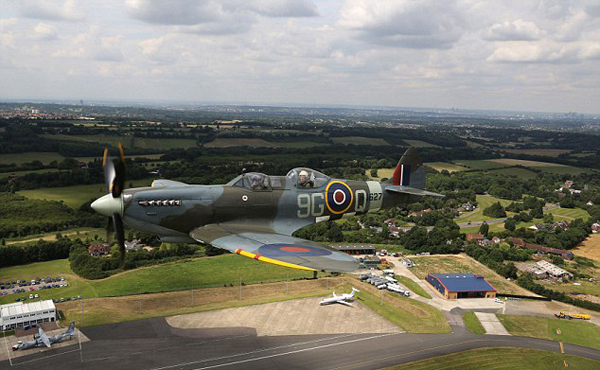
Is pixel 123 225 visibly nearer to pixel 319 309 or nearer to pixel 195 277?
pixel 319 309

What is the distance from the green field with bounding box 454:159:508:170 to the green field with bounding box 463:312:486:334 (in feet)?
370

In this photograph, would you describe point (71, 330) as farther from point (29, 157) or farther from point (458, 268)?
point (29, 157)

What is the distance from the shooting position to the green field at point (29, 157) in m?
97.9

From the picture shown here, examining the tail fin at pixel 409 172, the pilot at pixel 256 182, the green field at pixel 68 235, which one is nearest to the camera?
the pilot at pixel 256 182

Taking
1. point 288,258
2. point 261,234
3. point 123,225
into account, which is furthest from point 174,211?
point 288,258

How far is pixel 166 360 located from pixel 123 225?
17.5 meters

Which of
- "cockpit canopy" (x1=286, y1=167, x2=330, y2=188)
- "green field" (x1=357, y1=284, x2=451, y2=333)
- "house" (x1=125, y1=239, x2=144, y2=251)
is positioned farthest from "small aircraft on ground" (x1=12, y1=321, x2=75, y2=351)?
"house" (x1=125, y1=239, x2=144, y2=251)

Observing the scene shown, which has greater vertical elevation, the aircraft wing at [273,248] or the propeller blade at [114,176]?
the propeller blade at [114,176]

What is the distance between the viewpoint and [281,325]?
37.9 metres

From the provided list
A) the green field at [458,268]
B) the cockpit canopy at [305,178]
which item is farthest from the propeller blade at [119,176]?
the green field at [458,268]

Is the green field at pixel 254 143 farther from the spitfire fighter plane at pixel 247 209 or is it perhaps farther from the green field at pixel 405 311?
the spitfire fighter plane at pixel 247 209

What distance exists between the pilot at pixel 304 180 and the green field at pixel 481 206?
251 feet

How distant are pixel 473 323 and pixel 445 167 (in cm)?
10873

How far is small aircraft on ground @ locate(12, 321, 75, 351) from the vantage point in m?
33.0
